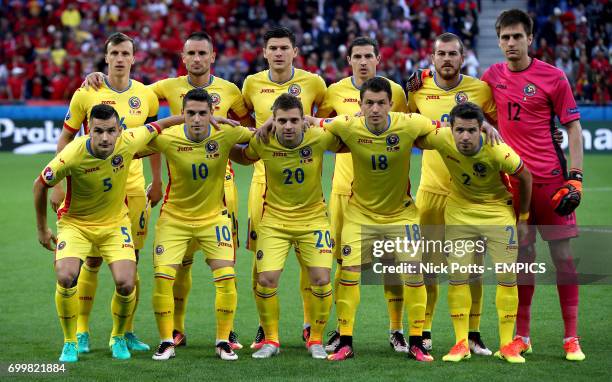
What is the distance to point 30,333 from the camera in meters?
8.37

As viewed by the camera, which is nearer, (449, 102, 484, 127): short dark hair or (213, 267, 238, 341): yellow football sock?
(449, 102, 484, 127): short dark hair

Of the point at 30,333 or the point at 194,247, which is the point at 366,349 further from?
the point at 30,333

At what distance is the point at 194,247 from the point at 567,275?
9.87 feet

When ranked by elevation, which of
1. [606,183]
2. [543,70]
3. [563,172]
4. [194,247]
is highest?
[543,70]

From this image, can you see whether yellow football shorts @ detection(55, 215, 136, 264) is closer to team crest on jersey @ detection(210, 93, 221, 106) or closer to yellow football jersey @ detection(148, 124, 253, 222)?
yellow football jersey @ detection(148, 124, 253, 222)

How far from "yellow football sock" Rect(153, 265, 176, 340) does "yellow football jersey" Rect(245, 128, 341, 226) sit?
2.91 ft

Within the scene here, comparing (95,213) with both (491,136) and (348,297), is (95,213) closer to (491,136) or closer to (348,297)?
(348,297)

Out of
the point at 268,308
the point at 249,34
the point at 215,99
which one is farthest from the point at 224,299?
the point at 249,34

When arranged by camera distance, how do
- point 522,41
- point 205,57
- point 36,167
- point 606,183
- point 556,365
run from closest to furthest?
point 556,365 → point 522,41 → point 205,57 → point 606,183 → point 36,167

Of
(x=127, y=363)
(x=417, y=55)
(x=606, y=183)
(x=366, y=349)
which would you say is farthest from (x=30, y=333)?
(x=417, y=55)

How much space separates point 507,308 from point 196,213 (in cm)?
255

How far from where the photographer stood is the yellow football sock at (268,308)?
7.63m

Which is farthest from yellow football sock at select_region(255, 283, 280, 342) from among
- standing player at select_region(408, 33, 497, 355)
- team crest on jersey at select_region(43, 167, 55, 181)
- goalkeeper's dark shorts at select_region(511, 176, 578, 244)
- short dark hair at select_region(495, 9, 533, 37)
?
short dark hair at select_region(495, 9, 533, 37)

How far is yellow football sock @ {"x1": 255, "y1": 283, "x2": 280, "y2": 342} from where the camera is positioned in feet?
25.0
